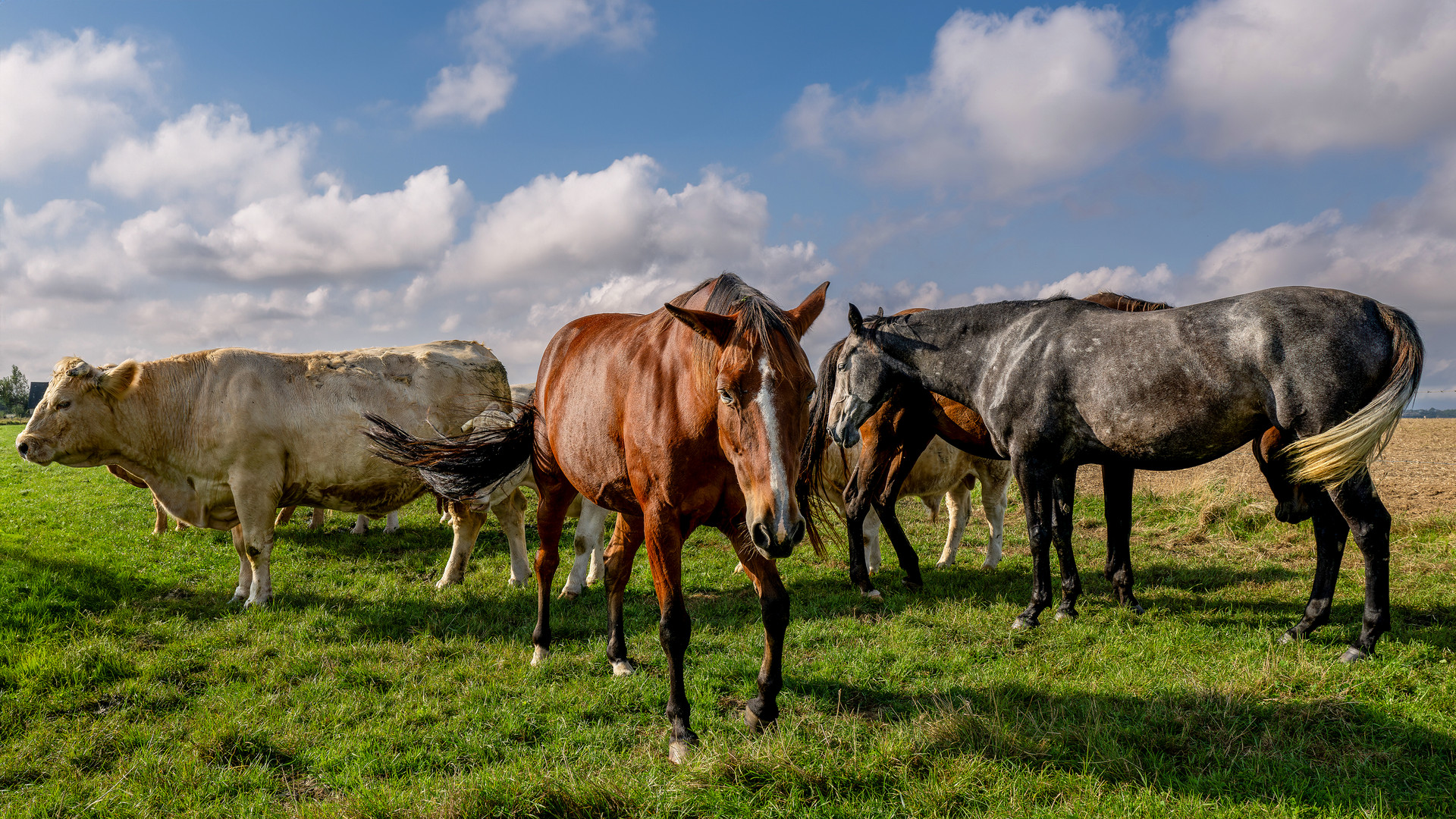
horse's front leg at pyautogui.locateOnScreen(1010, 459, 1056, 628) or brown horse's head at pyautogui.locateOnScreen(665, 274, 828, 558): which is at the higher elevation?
brown horse's head at pyautogui.locateOnScreen(665, 274, 828, 558)

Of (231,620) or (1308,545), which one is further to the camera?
(1308,545)

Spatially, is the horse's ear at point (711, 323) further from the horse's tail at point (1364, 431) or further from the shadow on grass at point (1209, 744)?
the horse's tail at point (1364, 431)

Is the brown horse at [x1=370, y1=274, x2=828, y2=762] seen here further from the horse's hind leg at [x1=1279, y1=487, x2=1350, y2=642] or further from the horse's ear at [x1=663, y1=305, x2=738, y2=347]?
the horse's hind leg at [x1=1279, y1=487, x2=1350, y2=642]

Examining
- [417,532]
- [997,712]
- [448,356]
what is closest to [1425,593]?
[997,712]

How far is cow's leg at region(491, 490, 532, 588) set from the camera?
7.95 m

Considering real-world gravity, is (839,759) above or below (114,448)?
below

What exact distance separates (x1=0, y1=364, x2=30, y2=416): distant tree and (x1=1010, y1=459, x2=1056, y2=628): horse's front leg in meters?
142

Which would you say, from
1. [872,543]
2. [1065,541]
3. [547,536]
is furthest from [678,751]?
[872,543]

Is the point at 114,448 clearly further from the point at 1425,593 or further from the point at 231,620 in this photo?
the point at 1425,593

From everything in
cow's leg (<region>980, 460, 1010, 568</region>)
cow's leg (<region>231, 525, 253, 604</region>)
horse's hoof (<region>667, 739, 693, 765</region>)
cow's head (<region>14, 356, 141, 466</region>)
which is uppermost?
cow's head (<region>14, 356, 141, 466</region>)

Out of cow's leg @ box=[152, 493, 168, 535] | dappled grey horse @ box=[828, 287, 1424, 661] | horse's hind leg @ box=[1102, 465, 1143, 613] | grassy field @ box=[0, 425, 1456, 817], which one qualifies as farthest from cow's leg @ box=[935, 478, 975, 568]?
cow's leg @ box=[152, 493, 168, 535]

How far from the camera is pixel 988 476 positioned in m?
8.73

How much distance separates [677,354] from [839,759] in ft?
7.03

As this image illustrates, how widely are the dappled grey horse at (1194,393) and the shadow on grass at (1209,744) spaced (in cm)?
140
